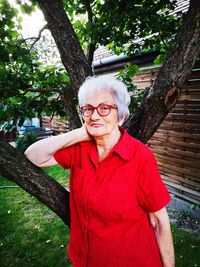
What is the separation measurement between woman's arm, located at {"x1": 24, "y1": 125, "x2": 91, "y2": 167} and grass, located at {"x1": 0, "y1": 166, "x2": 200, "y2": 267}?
266cm

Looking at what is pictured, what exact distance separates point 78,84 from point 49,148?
0.99 meters

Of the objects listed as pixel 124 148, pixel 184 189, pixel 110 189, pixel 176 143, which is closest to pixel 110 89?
pixel 124 148

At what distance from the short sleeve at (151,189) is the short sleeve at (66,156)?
54cm

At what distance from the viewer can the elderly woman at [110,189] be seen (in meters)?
1.75

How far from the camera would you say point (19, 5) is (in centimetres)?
313

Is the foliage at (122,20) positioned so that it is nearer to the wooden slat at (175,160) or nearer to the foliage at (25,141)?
the wooden slat at (175,160)

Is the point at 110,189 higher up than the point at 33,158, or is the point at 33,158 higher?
Result: the point at 33,158

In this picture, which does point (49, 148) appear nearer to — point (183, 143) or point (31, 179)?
point (31, 179)

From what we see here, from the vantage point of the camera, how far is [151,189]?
1.71 m

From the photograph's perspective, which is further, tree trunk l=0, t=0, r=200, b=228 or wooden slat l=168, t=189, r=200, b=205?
wooden slat l=168, t=189, r=200, b=205

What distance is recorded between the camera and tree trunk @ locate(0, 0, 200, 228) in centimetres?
190

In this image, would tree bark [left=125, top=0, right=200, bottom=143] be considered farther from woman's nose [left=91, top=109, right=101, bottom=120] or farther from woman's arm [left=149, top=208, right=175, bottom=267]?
woman's arm [left=149, top=208, right=175, bottom=267]

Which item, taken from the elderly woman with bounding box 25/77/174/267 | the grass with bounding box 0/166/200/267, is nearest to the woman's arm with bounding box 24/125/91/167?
the elderly woman with bounding box 25/77/174/267

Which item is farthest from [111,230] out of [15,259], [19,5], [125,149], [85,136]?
[15,259]
